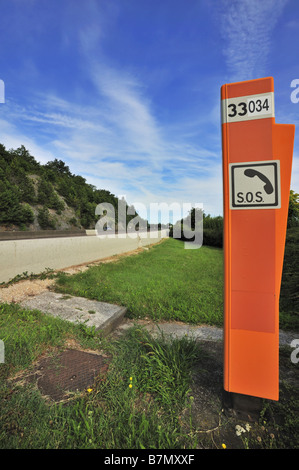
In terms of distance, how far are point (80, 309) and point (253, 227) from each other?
131 inches

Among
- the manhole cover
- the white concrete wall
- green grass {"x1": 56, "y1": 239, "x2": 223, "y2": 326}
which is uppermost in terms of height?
the white concrete wall

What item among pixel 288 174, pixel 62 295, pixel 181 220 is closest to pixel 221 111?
pixel 288 174

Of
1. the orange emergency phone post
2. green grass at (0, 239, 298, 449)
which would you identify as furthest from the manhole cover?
the orange emergency phone post

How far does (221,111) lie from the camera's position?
1.73 metres

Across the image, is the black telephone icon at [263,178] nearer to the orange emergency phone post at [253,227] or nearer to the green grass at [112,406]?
the orange emergency phone post at [253,227]

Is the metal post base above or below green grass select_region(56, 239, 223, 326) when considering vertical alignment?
above

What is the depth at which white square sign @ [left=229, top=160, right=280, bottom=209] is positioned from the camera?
1599 millimetres

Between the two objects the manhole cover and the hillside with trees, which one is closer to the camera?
the manhole cover

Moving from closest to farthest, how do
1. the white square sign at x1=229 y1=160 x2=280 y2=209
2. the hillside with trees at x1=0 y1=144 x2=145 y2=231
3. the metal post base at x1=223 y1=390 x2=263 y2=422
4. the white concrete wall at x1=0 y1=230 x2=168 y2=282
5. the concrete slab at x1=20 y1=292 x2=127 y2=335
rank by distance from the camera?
the white square sign at x1=229 y1=160 x2=280 y2=209 < the metal post base at x1=223 y1=390 x2=263 y2=422 < the concrete slab at x1=20 y1=292 x2=127 y2=335 < the white concrete wall at x1=0 y1=230 x2=168 y2=282 < the hillside with trees at x1=0 y1=144 x2=145 y2=231

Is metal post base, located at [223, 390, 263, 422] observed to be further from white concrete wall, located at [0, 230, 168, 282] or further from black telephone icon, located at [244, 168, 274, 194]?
white concrete wall, located at [0, 230, 168, 282]

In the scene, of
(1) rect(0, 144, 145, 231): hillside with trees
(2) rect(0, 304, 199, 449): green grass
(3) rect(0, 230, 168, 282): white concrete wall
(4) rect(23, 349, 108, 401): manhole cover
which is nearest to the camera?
(2) rect(0, 304, 199, 449): green grass

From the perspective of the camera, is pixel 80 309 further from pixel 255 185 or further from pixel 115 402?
pixel 255 185
